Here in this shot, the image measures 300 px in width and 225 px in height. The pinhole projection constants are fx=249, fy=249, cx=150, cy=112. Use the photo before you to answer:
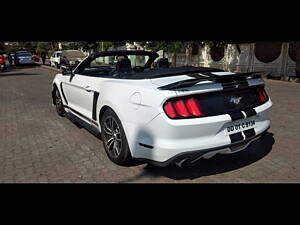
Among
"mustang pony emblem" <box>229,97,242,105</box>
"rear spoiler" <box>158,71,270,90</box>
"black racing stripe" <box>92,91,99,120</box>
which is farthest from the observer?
"black racing stripe" <box>92,91,99,120</box>

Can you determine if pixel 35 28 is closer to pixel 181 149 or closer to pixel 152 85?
pixel 152 85

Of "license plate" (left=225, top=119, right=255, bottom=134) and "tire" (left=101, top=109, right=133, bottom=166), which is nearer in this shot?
"license plate" (left=225, top=119, right=255, bottom=134)

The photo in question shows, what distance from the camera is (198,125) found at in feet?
8.45

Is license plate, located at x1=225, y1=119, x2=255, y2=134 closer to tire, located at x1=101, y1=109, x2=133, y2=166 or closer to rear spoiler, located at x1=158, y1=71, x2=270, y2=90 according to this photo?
rear spoiler, located at x1=158, y1=71, x2=270, y2=90

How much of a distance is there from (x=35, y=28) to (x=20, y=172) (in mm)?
2794

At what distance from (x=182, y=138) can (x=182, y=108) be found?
312 millimetres

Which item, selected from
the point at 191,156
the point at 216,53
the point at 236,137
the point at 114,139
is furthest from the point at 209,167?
the point at 216,53

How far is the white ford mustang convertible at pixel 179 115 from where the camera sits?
2582 millimetres

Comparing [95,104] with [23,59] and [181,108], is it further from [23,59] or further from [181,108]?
[23,59]

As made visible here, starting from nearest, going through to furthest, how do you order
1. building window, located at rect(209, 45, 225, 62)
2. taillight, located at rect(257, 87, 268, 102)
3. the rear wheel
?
taillight, located at rect(257, 87, 268, 102), the rear wheel, building window, located at rect(209, 45, 225, 62)

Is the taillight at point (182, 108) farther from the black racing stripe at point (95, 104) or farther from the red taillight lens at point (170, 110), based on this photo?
the black racing stripe at point (95, 104)

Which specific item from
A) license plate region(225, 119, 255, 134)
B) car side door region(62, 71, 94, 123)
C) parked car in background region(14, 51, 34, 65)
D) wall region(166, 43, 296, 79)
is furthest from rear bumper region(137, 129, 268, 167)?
parked car in background region(14, 51, 34, 65)

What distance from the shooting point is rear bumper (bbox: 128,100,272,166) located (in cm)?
256
